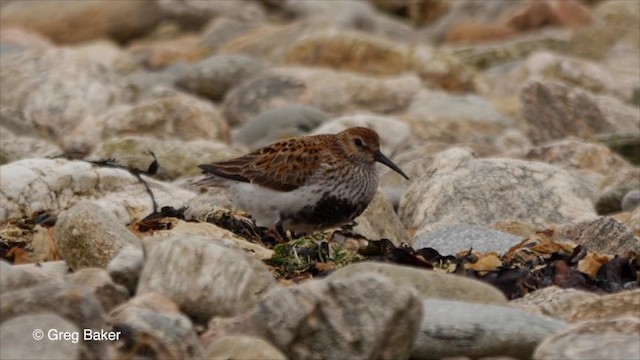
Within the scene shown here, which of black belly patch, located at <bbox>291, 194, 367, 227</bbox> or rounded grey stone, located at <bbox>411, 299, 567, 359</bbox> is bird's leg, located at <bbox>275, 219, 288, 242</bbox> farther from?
rounded grey stone, located at <bbox>411, 299, 567, 359</bbox>

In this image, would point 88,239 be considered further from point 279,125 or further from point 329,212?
point 279,125

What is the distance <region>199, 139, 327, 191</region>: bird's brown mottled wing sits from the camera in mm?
9844

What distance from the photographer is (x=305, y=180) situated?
9.82 m

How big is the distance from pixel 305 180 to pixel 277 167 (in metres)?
0.22

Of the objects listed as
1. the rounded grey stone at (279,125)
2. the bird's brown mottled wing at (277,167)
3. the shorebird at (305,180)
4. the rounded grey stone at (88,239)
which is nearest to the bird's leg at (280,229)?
the shorebird at (305,180)

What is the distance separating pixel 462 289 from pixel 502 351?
24.5 inches

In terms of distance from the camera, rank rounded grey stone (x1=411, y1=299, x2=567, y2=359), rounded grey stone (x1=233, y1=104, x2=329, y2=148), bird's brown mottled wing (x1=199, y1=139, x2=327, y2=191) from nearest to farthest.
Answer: rounded grey stone (x1=411, y1=299, x2=567, y2=359) → bird's brown mottled wing (x1=199, y1=139, x2=327, y2=191) → rounded grey stone (x1=233, y1=104, x2=329, y2=148)

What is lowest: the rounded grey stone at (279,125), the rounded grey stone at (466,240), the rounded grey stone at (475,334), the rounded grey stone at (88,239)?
the rounded grey stone at (279,125)

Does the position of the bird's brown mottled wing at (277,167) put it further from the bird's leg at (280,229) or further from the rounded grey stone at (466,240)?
the rounded grey stone at (466,240)

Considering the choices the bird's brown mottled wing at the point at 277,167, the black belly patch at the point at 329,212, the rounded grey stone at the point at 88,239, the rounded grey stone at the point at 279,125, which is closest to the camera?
the rounded grey stone at the point at 88,239

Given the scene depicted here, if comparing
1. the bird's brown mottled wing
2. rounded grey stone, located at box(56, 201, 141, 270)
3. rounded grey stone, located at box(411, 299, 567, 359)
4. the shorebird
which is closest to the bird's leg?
the shorebird

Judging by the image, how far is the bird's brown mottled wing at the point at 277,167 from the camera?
9.84 m

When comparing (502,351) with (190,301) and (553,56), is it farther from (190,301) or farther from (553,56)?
(553,56)

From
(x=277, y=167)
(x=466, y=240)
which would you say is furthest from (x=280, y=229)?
(x=466, y=240)
